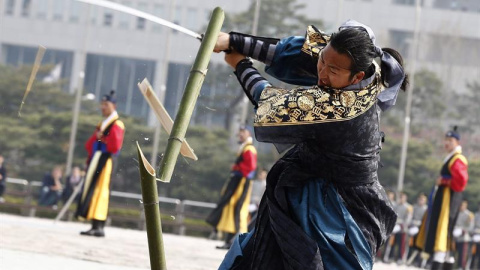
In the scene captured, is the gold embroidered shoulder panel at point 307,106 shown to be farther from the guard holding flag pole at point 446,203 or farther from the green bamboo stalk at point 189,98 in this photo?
the guard holding flag pole at point 446,203

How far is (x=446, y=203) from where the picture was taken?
41.9 feet

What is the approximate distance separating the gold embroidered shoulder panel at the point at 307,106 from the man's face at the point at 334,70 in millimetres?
31

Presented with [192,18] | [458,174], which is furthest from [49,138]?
[458,174]

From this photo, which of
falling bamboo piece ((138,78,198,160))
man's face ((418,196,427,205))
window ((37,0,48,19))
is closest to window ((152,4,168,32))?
window ((37,0,48,19))

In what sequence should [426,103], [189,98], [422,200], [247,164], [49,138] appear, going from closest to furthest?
1. [189,98]
2. [247,164]
3. [422,200]
4. [49,138]
5. [426,103]

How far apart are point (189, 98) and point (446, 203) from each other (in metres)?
9.07

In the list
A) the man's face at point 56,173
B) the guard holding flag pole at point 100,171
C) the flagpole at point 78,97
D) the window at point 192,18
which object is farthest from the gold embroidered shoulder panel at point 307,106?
the flagpole at point 78,97

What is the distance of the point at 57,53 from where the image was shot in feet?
66.7

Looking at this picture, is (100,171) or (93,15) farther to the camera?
(93,15)

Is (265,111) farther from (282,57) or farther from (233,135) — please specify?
(233,135)

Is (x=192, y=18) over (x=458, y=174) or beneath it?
over

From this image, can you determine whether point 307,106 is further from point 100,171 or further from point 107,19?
point 107,19

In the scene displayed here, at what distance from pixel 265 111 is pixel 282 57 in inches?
12.1

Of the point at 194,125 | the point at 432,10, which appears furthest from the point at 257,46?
the point at 432,10
